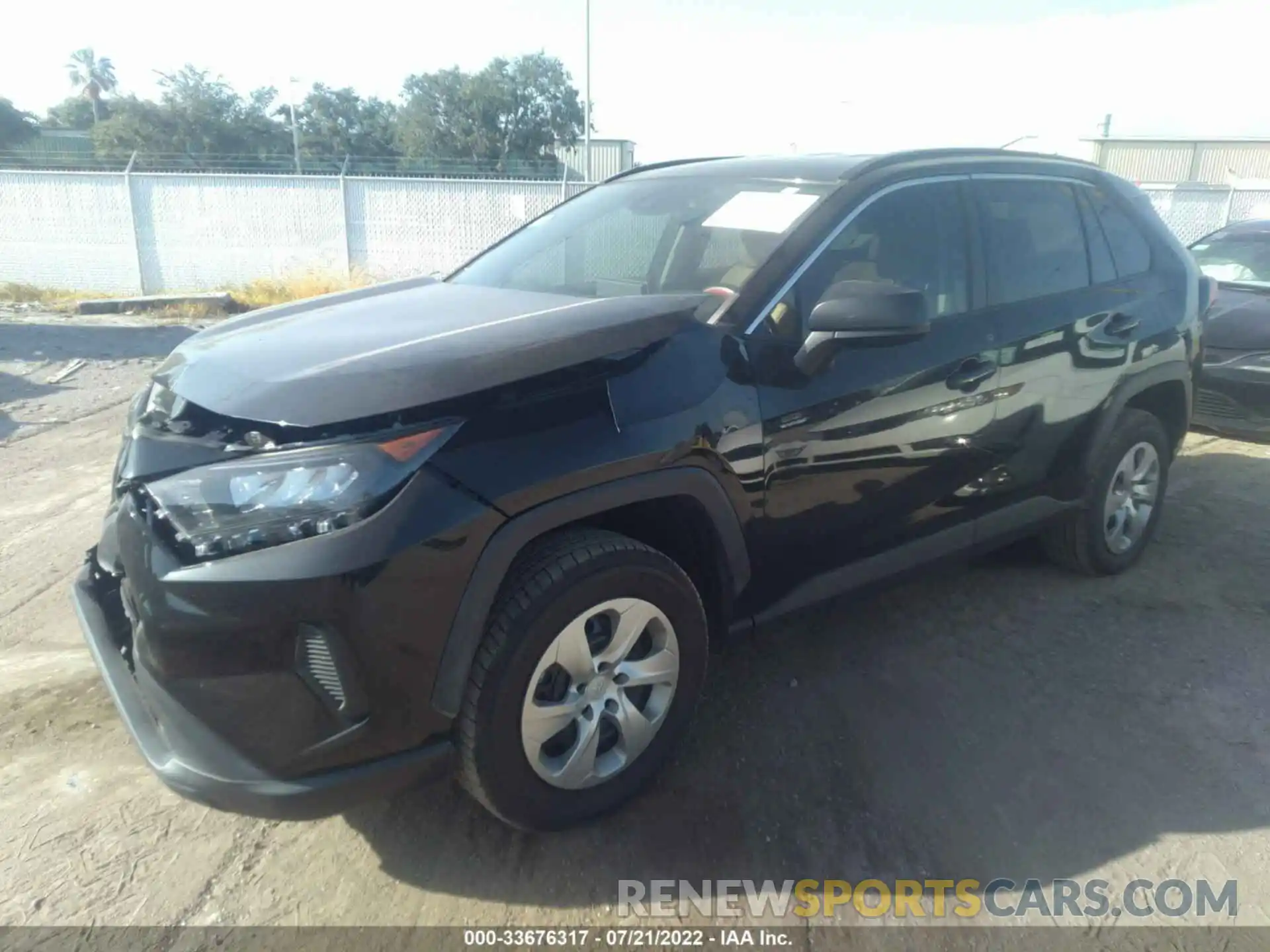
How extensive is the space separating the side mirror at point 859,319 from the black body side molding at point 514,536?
0.52 meters

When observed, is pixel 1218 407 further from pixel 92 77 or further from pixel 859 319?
pixel 92 77

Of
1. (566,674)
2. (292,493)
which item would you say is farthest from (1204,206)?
(292,493)

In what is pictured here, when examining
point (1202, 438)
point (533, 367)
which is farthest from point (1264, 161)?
point (533, 367)

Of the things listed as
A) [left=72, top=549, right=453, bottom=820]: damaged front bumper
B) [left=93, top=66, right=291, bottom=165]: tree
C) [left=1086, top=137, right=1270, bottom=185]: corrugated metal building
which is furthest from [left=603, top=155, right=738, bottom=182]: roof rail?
[left=93, top=66, right=291, bottom=165]: tree

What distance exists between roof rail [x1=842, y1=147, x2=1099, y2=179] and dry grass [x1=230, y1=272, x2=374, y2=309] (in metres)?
11.8

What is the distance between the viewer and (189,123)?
43656mm

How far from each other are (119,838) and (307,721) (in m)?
0.93

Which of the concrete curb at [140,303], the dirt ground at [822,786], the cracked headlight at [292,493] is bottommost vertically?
the dirt ground at [822,786]

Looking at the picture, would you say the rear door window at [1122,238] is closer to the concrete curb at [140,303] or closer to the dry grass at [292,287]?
the dry grass at [292,287]

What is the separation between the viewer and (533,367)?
7.46 ft

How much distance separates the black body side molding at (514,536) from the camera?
7.00 ft

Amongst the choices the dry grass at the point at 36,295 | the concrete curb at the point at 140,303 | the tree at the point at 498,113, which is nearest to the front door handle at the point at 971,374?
the concrete curb at the point at 140,303

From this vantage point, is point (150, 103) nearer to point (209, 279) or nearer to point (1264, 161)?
point (209, 279)

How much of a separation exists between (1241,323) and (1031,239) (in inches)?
134
